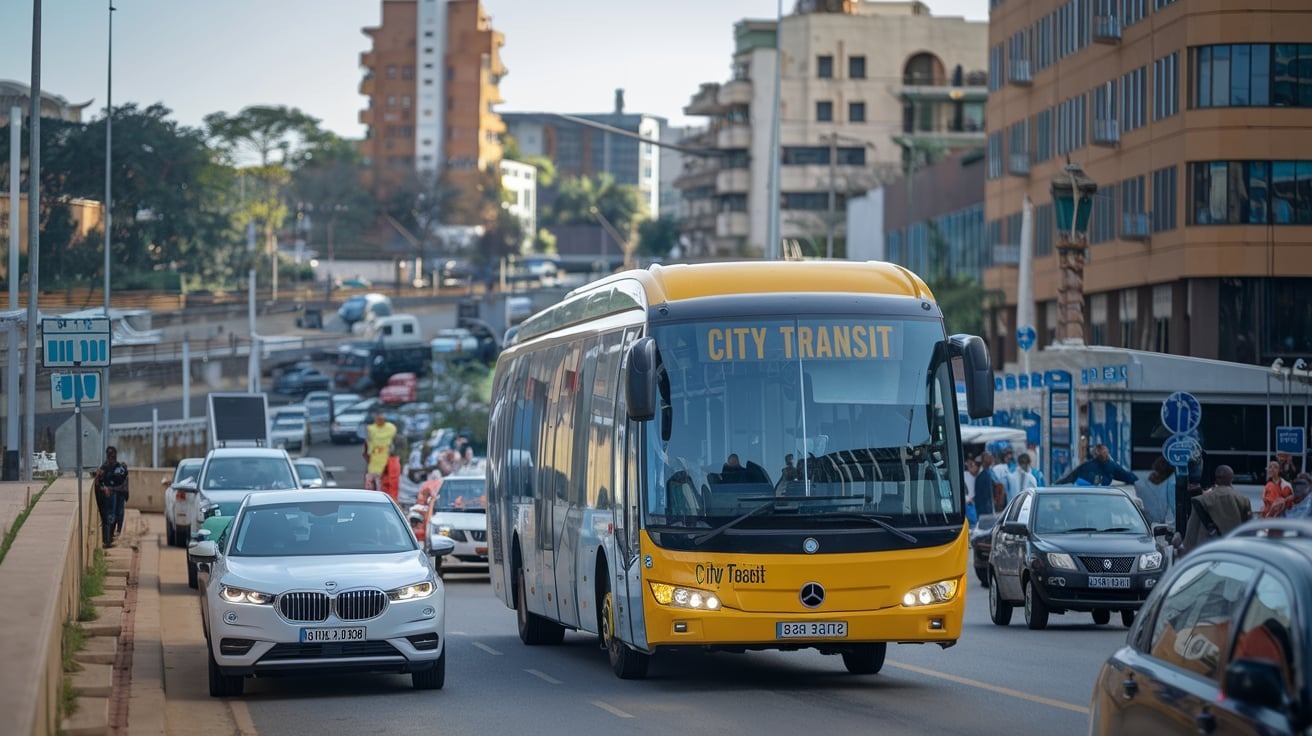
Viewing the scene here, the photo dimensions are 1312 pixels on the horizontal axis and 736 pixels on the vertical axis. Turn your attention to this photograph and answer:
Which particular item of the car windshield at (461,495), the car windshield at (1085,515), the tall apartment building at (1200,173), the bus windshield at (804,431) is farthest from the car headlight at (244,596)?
the tall apartment building at (1200,173)

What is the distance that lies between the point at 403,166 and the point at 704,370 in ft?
581

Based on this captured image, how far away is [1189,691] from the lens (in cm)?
642

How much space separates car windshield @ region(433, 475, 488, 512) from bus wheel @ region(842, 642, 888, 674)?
16680 mm

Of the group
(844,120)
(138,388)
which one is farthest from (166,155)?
(844,120)

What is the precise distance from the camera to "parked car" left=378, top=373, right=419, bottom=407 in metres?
110

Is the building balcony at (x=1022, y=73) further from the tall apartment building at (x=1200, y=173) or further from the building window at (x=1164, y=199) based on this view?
the building window at (x=1164, y=199)

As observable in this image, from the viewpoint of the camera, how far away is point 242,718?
544 inches

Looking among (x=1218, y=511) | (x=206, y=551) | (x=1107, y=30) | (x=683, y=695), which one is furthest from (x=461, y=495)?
(x=1107, y=30)

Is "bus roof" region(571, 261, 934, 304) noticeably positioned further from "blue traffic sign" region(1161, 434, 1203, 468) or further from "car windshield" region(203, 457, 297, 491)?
"car windshield" region(203, 457, 297, 491)

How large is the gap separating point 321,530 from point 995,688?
213 inches

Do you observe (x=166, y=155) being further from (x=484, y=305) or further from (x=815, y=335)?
(x=815, y=335)

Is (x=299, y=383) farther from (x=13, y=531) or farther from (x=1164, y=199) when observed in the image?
(x=13, y=531)

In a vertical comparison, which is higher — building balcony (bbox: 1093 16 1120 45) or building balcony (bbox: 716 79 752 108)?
building balcony (bbox: 716 79 752 108)

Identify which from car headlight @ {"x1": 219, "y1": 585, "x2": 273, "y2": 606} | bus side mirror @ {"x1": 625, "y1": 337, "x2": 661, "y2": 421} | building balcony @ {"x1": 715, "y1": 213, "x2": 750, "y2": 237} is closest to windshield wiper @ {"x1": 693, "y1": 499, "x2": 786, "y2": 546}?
bus side mirror @ {"x1": 625, "y1": 337, "x2": 661, "y2": 421}
